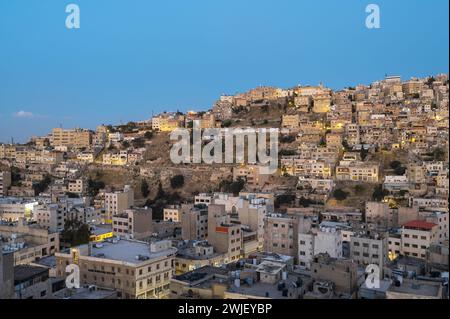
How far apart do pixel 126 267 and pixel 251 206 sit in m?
6.19

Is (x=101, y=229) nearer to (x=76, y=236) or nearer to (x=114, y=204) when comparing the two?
(x=76, y=236)

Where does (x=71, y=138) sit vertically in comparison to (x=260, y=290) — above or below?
above

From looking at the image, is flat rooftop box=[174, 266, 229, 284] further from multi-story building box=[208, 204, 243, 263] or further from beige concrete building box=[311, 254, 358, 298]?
multi-story building box=[208, 204, 243, 263]

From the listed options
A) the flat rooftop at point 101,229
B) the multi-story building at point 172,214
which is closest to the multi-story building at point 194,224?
the flat rooftop at point 101,229

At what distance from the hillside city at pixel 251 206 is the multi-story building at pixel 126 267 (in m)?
0.03

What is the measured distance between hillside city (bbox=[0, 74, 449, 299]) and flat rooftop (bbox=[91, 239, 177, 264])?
0.13ft

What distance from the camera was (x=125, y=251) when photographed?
394 inches

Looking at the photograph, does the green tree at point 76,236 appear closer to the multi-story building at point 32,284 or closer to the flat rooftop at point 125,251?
the flat rooftop at point 125,251

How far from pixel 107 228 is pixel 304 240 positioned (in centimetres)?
727

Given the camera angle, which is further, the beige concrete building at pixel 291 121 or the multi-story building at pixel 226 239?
the beige concrete building at pixel 291 121

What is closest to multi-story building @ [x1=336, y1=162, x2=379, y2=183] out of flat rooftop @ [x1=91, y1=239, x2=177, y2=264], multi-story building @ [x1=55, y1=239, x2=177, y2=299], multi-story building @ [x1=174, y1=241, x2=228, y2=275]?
multi-story building @ [x1=174, y1=241, x2=228, y2=275]

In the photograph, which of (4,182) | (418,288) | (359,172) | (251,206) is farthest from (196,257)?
(4,182)

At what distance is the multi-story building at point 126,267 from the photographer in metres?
8.97
